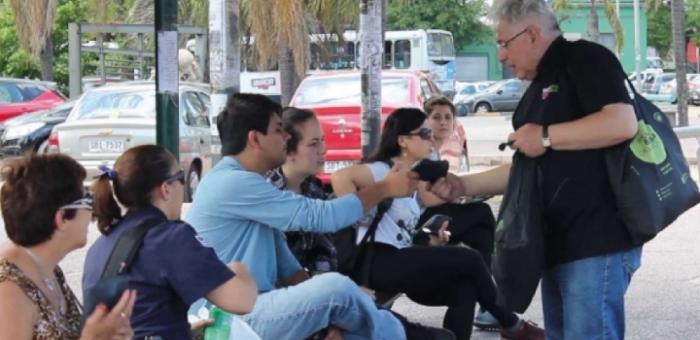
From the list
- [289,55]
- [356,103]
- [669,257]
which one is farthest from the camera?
[289,55]

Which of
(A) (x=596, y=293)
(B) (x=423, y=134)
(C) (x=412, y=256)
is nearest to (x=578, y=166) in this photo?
(A) (x=596, y=293)

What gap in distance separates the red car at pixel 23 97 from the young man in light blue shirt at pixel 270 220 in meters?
21.1

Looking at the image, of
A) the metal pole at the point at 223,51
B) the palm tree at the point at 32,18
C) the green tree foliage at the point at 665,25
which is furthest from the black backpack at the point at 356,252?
the green tree foliage at the point at 665,25

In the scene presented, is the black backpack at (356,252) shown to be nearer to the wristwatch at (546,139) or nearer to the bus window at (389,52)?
the wristwatch at (546,139)

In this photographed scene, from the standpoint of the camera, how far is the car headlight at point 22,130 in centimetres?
2180

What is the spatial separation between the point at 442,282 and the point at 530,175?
192 centimetres

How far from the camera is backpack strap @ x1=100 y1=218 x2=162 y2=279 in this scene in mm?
3959

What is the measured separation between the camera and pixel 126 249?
13.0 ft

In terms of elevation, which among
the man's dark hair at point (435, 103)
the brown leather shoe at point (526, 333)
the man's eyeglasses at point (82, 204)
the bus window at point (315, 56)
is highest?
the bus window at point (315, 56)

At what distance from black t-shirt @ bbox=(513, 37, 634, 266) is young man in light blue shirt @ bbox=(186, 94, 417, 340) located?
2.76 ft

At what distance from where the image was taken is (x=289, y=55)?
2411 cm

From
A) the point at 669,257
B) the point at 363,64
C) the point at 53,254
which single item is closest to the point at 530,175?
the point at 53,254

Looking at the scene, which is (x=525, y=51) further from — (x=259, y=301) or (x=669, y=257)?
(x=669, y=257)

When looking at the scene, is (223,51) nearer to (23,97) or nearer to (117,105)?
(117,105)
